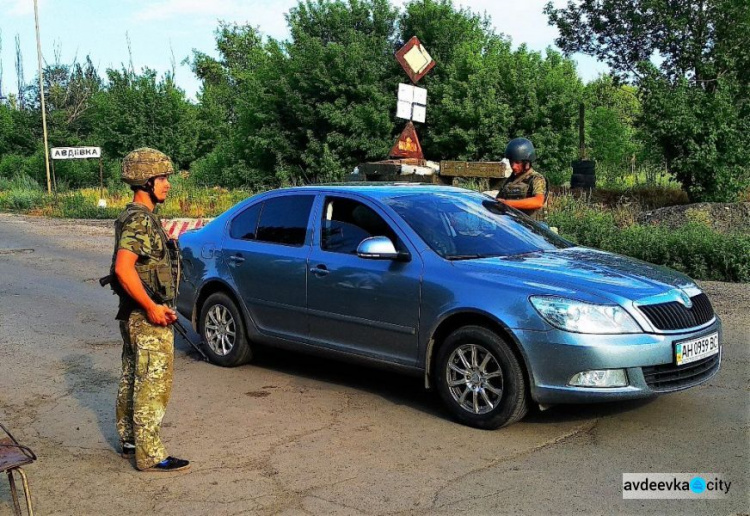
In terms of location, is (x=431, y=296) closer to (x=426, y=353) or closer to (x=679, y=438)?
(x=426, y=353)

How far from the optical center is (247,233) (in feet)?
23.5

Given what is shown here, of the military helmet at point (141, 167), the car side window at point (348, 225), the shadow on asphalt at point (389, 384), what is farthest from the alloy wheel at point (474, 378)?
the military helmet at point (141, 167)

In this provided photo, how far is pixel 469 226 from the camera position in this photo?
6172mm

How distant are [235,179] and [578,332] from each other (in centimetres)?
2627

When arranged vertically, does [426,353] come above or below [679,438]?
above

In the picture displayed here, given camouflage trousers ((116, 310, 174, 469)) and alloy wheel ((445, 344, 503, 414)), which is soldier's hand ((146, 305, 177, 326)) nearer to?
camouflage trousers ((116, 310, 174, 469))

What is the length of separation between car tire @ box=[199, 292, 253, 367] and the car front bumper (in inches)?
112

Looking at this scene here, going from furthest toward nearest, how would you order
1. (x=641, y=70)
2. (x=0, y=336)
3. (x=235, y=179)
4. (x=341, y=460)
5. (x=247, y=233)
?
(x=235, y=179) → (x=641, y=70) → (x=0, y=336) → (x=247, y=233) → (x=341, y=460)

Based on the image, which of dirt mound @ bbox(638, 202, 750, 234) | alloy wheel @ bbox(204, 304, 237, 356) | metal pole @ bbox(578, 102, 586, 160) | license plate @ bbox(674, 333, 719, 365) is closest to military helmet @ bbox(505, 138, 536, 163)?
license plate @ bbox(674, 333, 719, 365)

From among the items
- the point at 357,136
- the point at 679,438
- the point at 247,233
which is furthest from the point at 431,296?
the point at 357,136

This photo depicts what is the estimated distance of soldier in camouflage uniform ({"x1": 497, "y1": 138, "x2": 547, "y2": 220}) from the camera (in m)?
7.86

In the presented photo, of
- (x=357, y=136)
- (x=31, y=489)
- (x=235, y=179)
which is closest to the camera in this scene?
(x=31, y=489)

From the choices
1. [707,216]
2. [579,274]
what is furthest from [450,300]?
[707,216]

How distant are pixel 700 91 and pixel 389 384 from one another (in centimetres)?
1358
